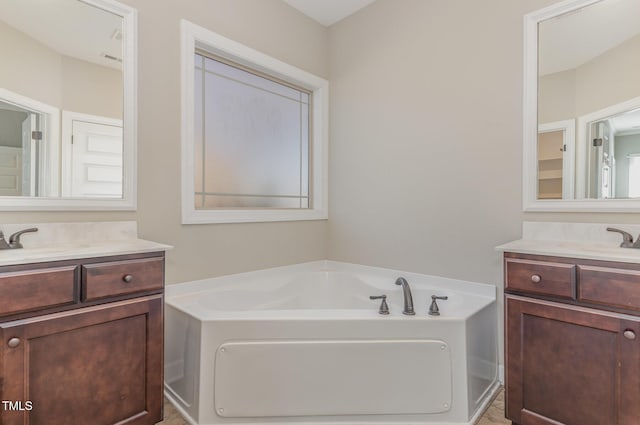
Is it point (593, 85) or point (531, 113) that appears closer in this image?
point (593, 85)

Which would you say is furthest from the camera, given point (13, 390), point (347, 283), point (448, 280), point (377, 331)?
point (347, 283)

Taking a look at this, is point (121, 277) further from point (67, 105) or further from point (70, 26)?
point (70, 26)

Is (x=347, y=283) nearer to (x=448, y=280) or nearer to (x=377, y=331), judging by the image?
(x=448, y=280)

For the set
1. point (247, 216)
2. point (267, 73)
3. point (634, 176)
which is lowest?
point (247, 216)

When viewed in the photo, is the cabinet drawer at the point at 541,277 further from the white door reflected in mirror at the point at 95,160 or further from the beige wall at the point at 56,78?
the beige wall at the point at 56,78

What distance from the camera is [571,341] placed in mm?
1403

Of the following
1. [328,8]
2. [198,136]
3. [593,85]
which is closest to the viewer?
[593,85]

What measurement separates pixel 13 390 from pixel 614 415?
2262mm

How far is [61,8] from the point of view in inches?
65.6

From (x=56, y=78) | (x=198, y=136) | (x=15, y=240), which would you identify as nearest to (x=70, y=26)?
(x=56, y=78)

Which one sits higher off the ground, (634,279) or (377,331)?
(634,279)

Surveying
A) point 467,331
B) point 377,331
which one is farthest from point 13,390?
point 467,331

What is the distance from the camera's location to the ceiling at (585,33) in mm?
1703

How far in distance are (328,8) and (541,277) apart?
252 centimetres
